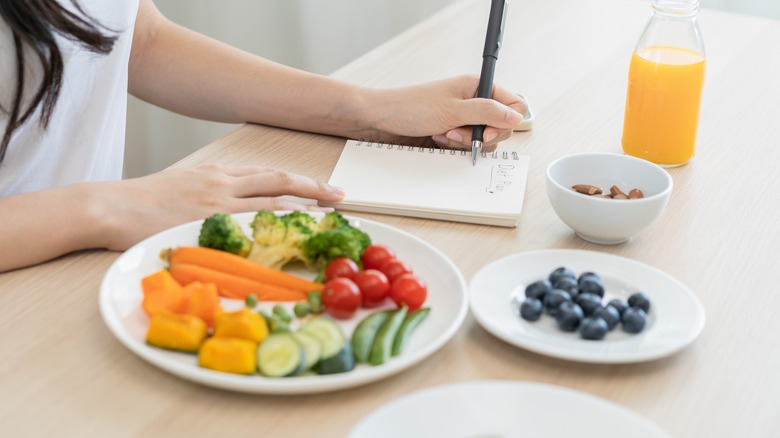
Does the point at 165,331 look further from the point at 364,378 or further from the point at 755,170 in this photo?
the point at 755,170

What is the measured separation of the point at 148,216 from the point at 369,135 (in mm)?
397

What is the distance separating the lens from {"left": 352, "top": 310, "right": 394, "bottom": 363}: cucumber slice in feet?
2.57

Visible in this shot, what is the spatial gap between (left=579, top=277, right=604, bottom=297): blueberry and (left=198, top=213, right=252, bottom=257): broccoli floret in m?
0.34

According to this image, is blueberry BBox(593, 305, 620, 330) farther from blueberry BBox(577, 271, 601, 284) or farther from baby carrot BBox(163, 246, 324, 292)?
baby carrot BBox(163, 246, 324, 292)

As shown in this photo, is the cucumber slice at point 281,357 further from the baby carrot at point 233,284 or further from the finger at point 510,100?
the finger at point 510,100

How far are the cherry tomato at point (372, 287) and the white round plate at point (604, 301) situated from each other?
86mm

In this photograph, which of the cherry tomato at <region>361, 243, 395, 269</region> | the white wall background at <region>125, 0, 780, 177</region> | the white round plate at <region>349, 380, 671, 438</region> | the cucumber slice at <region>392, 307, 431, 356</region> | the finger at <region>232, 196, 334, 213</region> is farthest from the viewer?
the white wall background at <region>125, 0, 780, 177</region>

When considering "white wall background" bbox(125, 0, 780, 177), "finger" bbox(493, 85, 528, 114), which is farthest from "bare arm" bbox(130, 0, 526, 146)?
"white wall background" bbox(125, 0, 780, 177)

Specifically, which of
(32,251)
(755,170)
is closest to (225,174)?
(32,251)

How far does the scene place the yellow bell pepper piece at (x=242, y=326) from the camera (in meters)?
0.77

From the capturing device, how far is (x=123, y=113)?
140 centimetres

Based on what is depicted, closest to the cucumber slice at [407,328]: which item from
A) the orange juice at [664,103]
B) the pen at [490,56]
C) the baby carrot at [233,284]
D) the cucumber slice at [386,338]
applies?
the cucumber slice at [386,338]

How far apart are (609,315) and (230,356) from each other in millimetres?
349

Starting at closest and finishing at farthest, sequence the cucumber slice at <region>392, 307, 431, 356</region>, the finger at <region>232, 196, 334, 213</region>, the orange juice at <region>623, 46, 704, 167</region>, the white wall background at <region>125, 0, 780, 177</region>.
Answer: the cucumber slice at <region>392, 307, 431, 356</region>, the finger at <region>232, 196, 334, 213</region>, the orange juice at <region>623, 46, 704, 167</region>, the white wall background at <region>125, 0, 780, 177</region>
